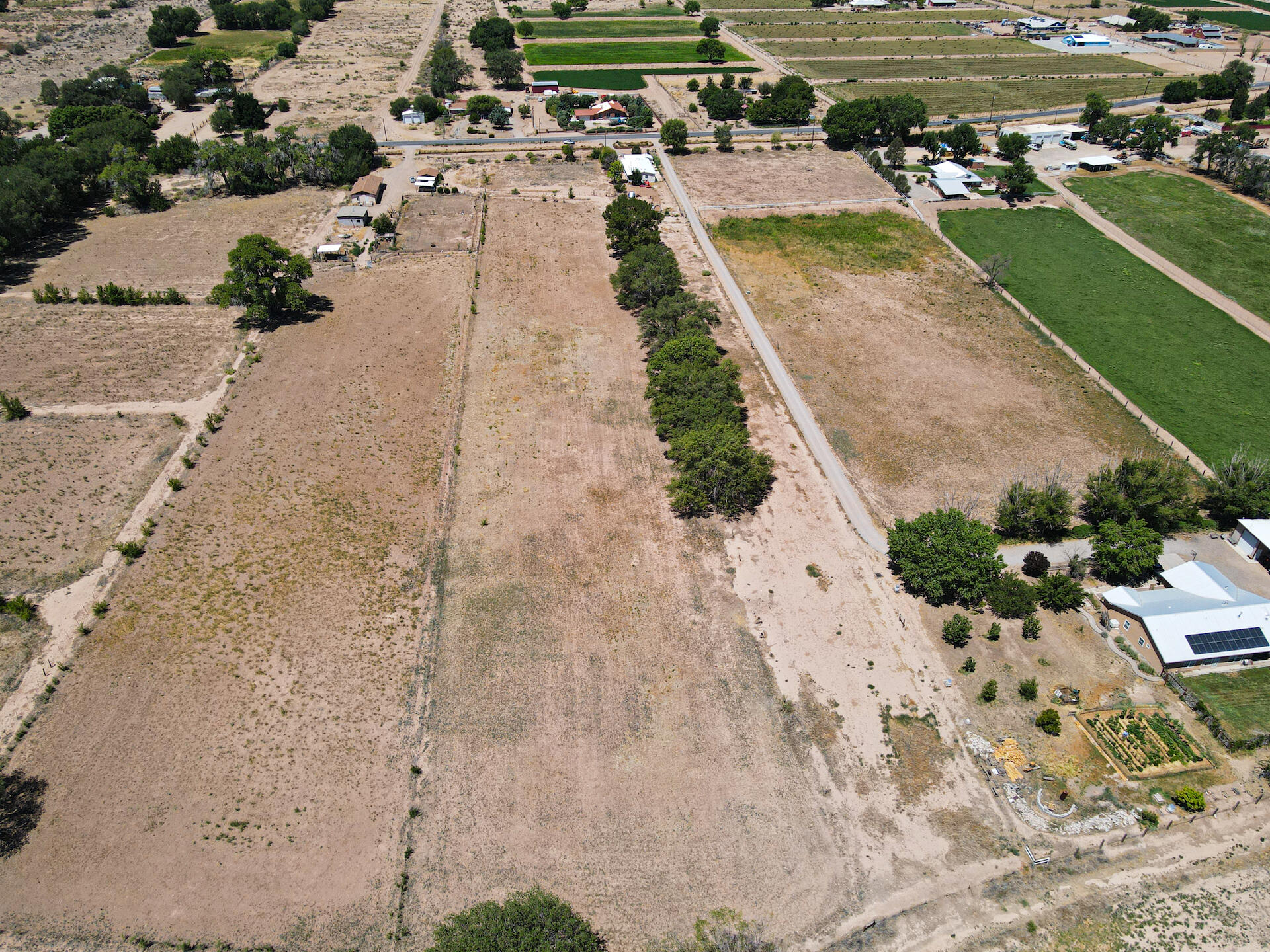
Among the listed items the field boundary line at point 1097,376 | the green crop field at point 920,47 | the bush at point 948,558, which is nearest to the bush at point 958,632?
the bush at point 948,558

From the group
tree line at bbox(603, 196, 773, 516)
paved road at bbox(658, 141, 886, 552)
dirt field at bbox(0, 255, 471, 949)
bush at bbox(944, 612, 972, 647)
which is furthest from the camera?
paved road at bbox(658, 141, 886, 552)

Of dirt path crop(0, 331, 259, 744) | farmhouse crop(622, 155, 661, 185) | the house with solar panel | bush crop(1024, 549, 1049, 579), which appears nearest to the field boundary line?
the house with solar panel

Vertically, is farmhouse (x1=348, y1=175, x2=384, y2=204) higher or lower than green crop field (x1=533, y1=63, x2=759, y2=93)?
lower

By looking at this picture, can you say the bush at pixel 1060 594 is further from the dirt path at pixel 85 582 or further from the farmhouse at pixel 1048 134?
the farmhouse at pixel 1048 134

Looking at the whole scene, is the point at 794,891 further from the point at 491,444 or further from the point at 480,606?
the point at 491,444

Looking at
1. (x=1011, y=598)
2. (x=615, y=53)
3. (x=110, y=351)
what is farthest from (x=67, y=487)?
(x=615, y=53)

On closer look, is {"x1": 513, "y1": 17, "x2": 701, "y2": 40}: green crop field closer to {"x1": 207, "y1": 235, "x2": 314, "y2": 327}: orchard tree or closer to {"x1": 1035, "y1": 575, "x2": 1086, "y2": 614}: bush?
{"x1": 207, "y1": 235, "x2": 314, "y2": 327}: orchard tree
